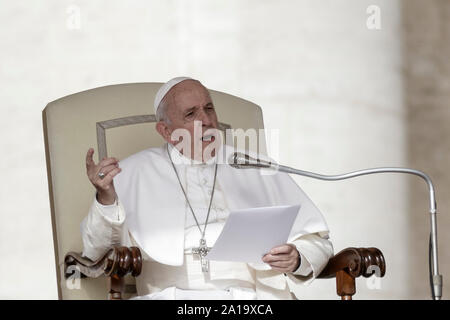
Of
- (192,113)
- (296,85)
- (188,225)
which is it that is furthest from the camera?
(296,85)

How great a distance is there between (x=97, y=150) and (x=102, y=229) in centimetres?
55

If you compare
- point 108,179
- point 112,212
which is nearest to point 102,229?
point 112,212

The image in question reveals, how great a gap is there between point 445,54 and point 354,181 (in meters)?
0.97

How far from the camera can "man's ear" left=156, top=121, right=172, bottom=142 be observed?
11.3 feet

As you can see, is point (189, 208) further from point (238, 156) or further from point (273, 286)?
point (238, 156)

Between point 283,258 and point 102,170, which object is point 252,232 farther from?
point 102,170

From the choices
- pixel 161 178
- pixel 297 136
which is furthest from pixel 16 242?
pixel 297 136

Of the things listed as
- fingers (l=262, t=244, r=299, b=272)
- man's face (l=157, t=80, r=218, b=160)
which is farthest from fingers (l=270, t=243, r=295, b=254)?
man's face (l=157, t=80, r=218, b=160)

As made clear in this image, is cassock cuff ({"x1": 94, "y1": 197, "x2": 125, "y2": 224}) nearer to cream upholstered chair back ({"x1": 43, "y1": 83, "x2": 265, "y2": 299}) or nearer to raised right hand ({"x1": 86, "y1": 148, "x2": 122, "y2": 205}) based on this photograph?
raised right hand ({"x1": 86, "y1": 148, "x2": 122, "y2": 205})

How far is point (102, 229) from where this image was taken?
3.01 m

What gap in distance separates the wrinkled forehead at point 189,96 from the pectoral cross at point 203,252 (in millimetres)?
A: 584

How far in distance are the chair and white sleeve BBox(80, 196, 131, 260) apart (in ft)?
0.26

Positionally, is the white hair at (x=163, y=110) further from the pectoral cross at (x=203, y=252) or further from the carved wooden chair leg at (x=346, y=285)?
the carved wooden chair leg at (x=346, y=285)

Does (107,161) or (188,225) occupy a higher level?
(107,161)
